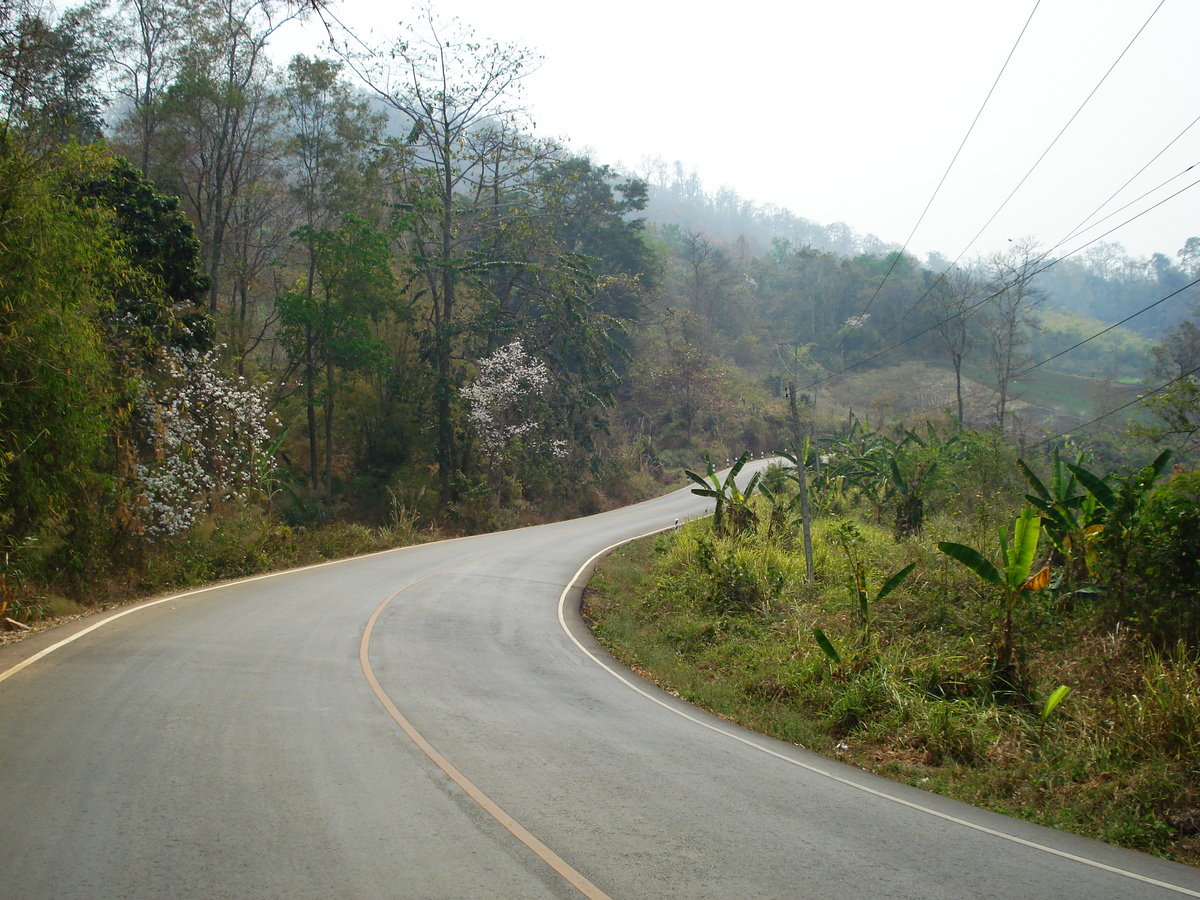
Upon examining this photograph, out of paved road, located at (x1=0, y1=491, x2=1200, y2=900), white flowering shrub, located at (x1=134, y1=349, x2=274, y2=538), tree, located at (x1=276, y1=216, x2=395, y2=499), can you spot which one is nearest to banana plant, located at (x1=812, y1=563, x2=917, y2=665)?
paved road, located at (x1=0, y1=491, x2=1200, y2=900)

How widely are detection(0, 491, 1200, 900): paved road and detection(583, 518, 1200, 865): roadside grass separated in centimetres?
81

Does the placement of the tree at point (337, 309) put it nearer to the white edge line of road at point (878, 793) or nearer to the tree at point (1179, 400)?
the white edge line of road at point (878, 793)

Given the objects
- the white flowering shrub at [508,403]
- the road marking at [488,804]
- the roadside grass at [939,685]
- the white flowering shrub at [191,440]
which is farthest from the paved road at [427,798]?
the white flowering shrub at [508,403]

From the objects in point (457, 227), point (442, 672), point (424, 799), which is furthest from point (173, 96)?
point (424, 799)

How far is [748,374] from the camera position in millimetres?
80812

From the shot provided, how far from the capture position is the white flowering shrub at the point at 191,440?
17.8 m

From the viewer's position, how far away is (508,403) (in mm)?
35625

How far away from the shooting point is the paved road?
4.83 m

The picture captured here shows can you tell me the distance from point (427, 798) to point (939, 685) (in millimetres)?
6978

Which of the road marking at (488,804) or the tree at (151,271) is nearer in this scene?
the road marking at (488,804)

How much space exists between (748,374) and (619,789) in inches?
3014

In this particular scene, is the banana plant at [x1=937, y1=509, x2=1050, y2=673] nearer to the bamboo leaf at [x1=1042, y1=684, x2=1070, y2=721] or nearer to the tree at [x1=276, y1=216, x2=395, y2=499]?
the bamboo leaf at [x1=1042, y1=684, x2=1070, y2=721]

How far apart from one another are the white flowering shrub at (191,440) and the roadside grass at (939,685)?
32.5ft

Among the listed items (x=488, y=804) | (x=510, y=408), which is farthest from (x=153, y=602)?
(x=510, y=408)
